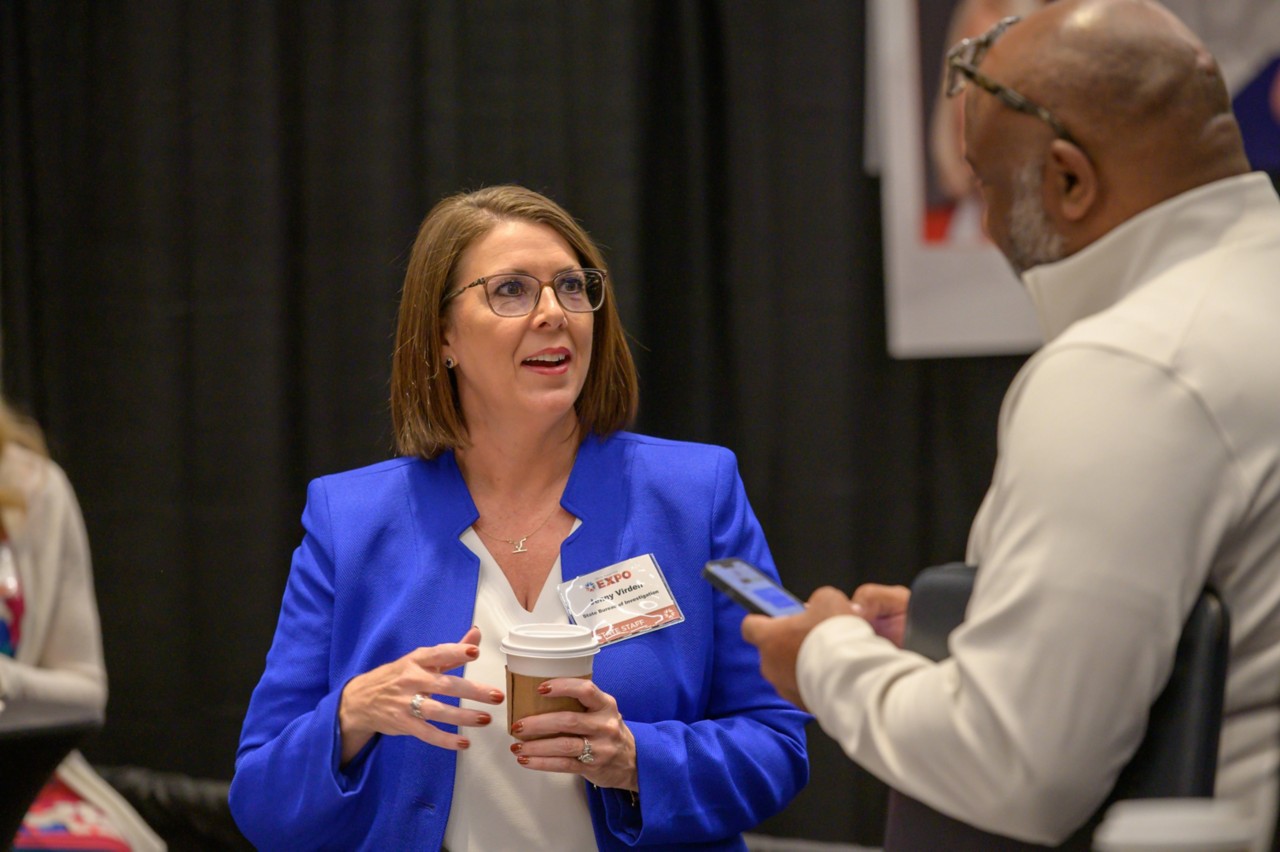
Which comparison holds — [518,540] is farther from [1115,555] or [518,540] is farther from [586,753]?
[1115,555]

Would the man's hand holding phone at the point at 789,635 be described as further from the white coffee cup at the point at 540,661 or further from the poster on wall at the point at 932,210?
the poster on wall at the point at 932,210

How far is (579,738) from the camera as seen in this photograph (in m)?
1.87

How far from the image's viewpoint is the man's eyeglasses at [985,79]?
4.29 feet

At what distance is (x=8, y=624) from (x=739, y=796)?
2.00 metres

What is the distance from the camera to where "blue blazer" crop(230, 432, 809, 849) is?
2.02 metres

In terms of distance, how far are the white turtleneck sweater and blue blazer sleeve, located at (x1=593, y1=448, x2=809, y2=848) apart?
0.75 metres

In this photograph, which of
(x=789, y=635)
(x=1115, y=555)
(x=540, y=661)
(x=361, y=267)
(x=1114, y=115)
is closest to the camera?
(x=1115, y=555)

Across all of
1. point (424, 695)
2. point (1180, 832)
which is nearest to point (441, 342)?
point (424, 695)

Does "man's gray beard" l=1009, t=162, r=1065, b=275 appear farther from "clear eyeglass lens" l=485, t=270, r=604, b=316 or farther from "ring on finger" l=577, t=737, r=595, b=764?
"clear eyeglass lens" l=485, t=270, r=604, b=316

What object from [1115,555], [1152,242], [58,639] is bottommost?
[58,639]

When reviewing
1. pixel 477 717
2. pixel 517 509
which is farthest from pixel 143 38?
pixel 477 717

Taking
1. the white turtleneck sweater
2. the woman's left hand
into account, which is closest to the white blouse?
the woman's left hand

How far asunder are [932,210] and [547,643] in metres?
1.93

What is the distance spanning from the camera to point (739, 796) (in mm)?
2072
